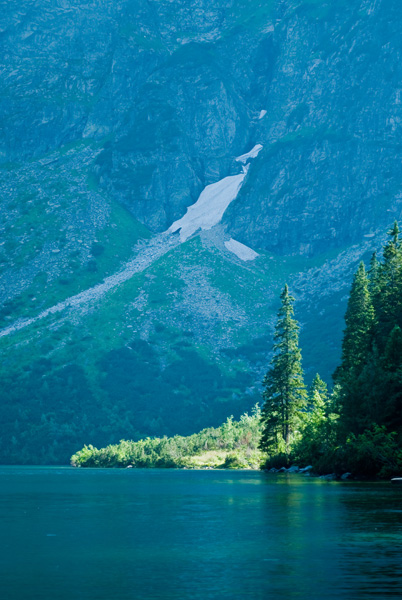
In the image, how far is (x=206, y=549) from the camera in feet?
101

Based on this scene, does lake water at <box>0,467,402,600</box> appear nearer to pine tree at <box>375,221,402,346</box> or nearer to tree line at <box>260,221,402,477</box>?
tree line at <box>260,221,402,477</box>

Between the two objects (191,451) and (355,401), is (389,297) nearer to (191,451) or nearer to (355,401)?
(355,401)

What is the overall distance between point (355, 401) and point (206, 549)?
49975 mm

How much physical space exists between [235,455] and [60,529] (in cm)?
10586

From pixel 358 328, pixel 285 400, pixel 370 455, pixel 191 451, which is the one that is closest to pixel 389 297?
pixel 358 328

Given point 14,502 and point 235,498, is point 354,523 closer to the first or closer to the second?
point 235,498

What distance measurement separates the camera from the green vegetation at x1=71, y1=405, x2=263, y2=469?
510 ft

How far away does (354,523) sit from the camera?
37219 millimetres

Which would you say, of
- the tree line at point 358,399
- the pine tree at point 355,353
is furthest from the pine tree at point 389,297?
the pine tree at point 355,353

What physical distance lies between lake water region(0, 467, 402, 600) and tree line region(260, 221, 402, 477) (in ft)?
70.8

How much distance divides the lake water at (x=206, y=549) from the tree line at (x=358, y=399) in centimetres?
2157

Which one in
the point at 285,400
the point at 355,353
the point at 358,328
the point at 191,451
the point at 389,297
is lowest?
the point at 191,451

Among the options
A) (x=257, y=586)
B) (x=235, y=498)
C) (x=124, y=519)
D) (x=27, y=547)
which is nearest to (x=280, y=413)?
(x=235, y=498)

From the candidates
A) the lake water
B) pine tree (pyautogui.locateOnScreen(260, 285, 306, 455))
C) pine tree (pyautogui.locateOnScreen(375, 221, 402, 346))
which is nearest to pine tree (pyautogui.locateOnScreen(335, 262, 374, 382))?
pine tree (pyautogui.locateOnScreen(375, 221, 402, 346))
